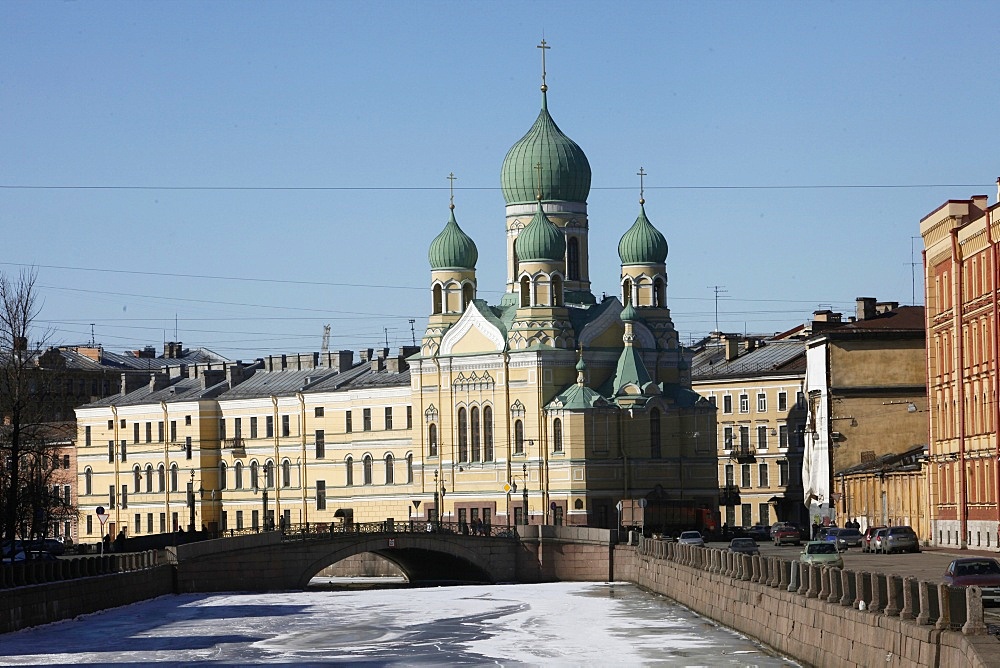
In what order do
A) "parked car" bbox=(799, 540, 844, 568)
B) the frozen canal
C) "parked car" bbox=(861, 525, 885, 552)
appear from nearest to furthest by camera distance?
1. the frozen canal
2. "parked car" bbox=(799, 540, 844, 568)
3. "parked car" bbox=(861, 525, 885, 552)

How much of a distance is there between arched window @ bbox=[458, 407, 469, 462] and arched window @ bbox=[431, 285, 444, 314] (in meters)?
7.21

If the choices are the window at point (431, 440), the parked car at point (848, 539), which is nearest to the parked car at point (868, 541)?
the parked car at point (848, 539)

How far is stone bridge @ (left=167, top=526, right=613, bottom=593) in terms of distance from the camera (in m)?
81.4

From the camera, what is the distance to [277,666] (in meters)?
48.2

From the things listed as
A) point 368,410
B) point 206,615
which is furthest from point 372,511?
point 206,615

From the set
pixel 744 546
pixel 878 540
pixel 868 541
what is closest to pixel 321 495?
pixel 744 546

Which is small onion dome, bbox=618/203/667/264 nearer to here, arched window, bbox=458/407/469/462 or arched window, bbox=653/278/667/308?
arched window, bbox=653/278/667/308

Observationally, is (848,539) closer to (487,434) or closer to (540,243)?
(487,434)

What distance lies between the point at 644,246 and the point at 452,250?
10.4 m

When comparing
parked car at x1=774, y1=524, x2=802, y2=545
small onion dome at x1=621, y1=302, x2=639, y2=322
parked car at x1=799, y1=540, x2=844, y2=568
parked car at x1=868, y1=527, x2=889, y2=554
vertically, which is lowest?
parked car at x1=774, y1=524, x2=802, y2=545

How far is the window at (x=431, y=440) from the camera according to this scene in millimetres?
108500

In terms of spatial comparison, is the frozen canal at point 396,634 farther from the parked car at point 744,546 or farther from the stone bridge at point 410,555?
the stone bridge at point 410,555

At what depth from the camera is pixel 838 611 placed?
126ft

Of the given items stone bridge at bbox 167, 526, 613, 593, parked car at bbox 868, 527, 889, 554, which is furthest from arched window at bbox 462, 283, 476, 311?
parked car at bbox 868, 527, 889, 554
